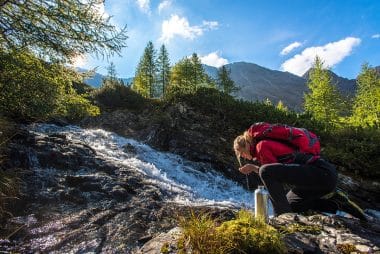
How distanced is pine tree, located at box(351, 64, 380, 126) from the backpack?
2908 centimetres

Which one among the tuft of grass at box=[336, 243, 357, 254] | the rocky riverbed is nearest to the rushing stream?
the rocky riverbed

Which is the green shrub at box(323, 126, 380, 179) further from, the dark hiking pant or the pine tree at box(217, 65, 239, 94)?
the pine tree at box(217, 65, 239, 94)

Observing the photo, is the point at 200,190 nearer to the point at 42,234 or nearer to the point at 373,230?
the point at 42,234

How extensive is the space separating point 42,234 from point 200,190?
6.25 m

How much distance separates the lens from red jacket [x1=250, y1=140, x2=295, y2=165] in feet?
18.2

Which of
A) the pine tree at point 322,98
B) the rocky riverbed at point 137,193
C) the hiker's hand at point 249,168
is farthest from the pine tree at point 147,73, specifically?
the hiker's hand at point 249,168

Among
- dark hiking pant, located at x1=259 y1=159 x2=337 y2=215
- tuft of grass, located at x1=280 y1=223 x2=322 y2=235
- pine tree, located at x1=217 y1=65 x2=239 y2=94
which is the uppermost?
pine tree, located at x1=217 y1=65 x2=239 y2=94

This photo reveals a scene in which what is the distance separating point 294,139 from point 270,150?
395 millimetres

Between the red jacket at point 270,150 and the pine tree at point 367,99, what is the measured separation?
29230 mm

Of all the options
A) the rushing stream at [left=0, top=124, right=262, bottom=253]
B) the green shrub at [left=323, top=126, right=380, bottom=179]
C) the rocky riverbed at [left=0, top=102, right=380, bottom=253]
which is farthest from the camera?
the green shrub at [left=323, top=126, right=380, bottom=179]

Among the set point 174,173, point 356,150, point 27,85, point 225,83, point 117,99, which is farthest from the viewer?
point 225,83

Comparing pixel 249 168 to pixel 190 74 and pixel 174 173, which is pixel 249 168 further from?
pixel 190 74

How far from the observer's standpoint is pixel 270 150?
5594 millimetres

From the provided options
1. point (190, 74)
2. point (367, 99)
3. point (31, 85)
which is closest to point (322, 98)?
point (367, 99)
